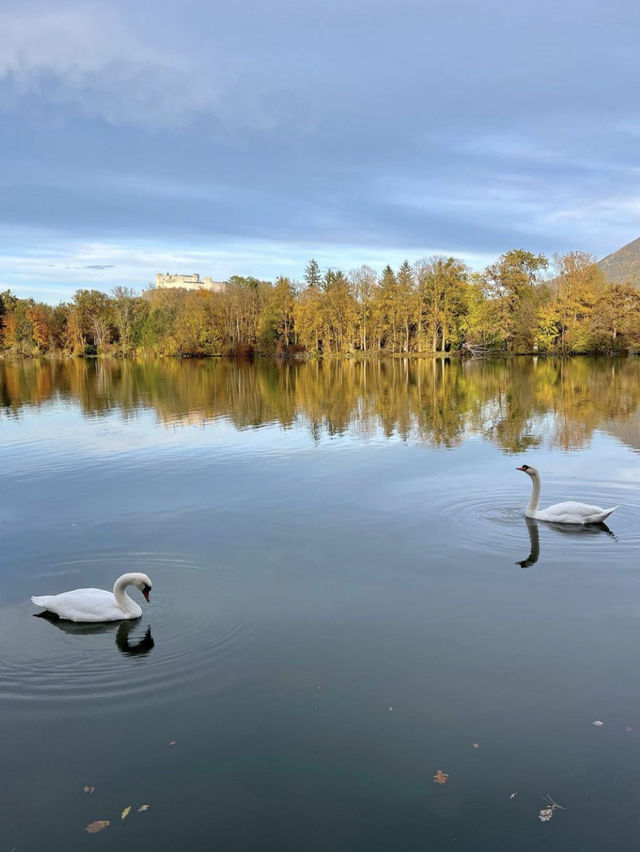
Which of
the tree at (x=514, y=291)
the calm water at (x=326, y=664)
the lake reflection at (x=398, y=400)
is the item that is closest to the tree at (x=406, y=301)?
the tree at (x=514, y=291)

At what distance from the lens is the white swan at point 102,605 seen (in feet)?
28.9

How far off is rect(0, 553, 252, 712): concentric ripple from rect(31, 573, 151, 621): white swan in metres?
0.15

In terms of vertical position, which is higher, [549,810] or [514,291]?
[514,291]

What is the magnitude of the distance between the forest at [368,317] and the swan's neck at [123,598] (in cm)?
8139

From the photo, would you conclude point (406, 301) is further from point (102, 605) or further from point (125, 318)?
point (102, 605)

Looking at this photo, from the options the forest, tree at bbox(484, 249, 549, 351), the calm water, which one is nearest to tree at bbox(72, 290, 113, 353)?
the forest

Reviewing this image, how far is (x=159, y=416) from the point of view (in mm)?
30906

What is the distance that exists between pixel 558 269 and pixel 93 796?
300 feet

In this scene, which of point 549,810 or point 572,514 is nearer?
point 549,810

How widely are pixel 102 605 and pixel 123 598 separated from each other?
0.31 m

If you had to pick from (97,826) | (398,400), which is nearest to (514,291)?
(398,400)

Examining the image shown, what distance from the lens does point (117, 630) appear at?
8734 mm

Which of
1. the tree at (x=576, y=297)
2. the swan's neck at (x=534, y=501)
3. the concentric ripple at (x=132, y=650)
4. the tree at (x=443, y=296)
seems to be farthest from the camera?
the tree at (x=443, y=296)

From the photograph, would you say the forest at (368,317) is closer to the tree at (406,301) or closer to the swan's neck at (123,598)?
the tree at (406,301)
